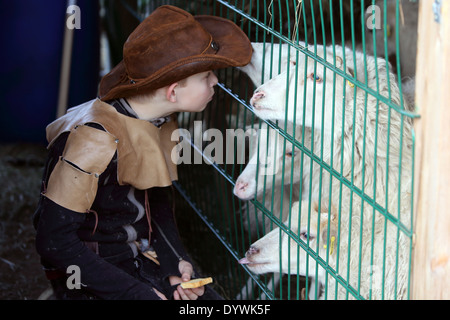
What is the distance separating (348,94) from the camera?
2674 mm

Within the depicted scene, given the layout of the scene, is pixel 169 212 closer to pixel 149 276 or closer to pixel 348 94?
pixel 149 276

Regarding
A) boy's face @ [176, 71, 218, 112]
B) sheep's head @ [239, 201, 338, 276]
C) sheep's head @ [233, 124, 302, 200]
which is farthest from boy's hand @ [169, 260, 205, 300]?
boy's face @ [176, 71, 218, 112]

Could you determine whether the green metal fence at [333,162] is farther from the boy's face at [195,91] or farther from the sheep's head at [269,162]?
the boy's face at [195,91]

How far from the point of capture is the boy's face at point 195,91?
8.39 feet

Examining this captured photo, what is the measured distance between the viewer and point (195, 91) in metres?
2.57

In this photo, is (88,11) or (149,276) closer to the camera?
(149,276)

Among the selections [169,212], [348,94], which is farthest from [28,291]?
[348,94]

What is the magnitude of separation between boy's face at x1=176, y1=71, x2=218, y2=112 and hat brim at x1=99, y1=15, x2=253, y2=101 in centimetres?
11

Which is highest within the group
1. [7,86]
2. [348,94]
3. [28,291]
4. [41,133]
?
[348,94]

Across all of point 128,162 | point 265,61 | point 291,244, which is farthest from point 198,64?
point 291,244

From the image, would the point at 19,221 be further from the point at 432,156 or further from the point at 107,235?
the point at 432,156

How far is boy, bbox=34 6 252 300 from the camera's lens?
235 centimetres
